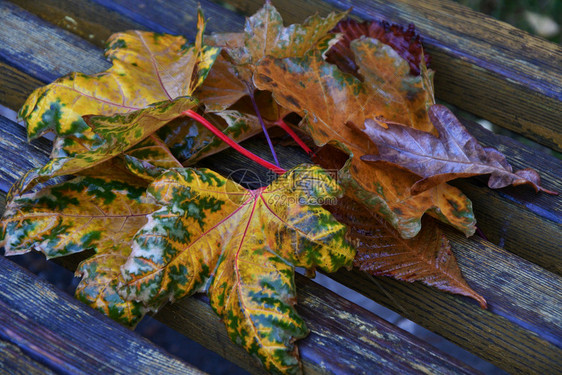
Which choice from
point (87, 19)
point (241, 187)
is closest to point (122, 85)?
point (241, 187)

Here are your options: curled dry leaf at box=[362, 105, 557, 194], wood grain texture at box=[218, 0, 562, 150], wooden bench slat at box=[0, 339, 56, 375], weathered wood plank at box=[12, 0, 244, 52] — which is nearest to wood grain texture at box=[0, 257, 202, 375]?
wooden bench slat at box=[0, 339, 56, 375]

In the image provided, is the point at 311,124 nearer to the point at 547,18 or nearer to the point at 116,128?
the point at 116,128

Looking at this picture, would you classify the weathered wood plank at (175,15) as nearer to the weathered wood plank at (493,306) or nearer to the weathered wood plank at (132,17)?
the weathered wood plank at (132,17)

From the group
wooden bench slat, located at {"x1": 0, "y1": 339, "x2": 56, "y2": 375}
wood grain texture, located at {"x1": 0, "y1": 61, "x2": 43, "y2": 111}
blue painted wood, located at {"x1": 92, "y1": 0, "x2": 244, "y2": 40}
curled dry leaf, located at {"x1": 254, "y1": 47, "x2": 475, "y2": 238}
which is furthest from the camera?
Result: blue painted wood, located at {"x1": 92, "y1": 0, "x2": 244, "y2": 40}

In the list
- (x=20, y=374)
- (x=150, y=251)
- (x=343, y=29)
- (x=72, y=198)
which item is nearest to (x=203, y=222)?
(x=150, y=251)

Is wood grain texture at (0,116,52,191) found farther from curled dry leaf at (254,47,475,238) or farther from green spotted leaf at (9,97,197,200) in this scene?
curled dry leaf at (254,47,475,238)

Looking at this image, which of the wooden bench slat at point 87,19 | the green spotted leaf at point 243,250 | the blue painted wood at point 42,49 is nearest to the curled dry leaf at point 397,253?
the green spotted leaf at point 243,250
